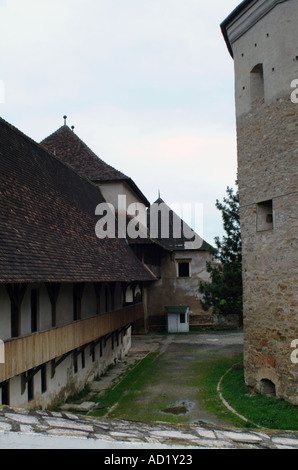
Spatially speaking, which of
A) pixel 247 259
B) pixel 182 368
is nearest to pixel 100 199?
pixel 182 368

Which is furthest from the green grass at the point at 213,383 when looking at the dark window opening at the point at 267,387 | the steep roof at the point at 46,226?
the steep roof at the point at 46,226

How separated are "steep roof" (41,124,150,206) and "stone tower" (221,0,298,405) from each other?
→ 1056 centimetres

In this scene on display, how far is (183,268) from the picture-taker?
27922 millimetres

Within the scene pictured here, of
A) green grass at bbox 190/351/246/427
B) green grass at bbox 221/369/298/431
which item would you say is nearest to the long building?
green grass at bbox 190/351/246/427

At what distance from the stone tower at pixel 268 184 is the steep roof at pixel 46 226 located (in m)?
4.51

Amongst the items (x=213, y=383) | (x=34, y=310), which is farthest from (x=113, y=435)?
(x=213, y=383)

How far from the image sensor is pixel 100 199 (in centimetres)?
2041

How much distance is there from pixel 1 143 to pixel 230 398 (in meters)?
9.54

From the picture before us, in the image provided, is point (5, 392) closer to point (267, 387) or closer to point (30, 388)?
point (30, 388)

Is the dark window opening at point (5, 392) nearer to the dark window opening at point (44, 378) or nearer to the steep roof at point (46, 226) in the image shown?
the dark window opening at point (44, 378)

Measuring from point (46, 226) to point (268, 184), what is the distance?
20.0ft

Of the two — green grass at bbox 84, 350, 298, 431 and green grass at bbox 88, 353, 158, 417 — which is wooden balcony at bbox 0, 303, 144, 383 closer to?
green grass at bbox 88, 353, 158, 417

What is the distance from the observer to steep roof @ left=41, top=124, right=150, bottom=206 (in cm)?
2205
